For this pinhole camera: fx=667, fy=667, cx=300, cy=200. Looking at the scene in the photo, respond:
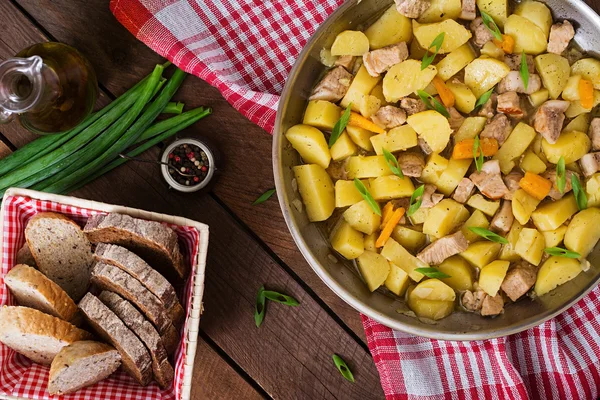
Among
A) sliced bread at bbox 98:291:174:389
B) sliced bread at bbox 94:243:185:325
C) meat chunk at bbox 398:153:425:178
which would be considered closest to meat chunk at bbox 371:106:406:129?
meat chunk at bbox 398:153:425:178

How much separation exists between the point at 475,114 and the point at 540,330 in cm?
90

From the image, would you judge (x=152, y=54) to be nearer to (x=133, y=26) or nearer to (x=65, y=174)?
(x=133, y=26)

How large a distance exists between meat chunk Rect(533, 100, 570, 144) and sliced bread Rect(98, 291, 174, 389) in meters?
1.55

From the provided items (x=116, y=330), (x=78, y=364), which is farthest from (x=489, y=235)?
(x=78, y=364)

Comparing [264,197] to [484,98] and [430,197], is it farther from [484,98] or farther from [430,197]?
[484,98]

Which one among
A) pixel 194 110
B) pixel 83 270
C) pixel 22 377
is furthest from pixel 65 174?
pixel 22 377

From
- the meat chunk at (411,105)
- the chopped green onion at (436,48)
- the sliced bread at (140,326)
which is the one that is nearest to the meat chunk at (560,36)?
the chopped green onion at (436,48)

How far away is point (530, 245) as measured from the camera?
2.39 m

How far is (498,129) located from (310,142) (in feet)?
2.23

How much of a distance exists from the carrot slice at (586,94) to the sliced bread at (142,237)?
5.11 feet

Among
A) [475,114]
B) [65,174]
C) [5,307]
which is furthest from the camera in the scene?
[65,174]

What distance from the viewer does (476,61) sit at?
7.95ft

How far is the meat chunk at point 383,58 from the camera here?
2.36 meters

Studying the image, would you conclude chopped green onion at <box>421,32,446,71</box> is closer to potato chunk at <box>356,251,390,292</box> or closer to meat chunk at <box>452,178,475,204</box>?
meat chunk at <box>452,178,475,204</box>
